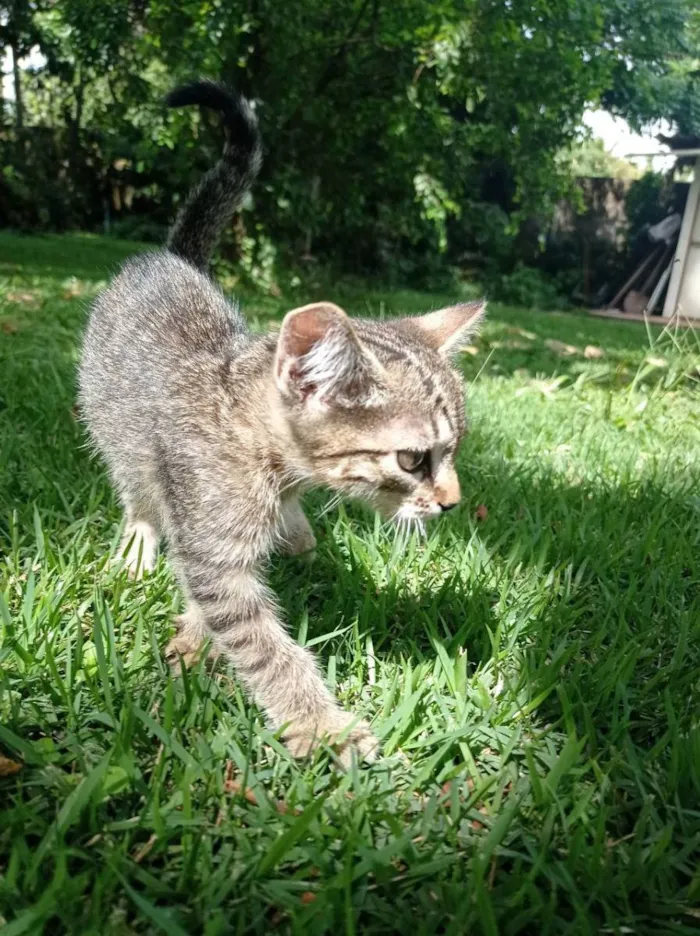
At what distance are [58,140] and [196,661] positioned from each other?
13.2 m

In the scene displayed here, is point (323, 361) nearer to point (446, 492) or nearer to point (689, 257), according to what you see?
point (446, 492)

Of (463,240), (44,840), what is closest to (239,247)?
(463,240)

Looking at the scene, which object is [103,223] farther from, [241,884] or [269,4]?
[241,884]

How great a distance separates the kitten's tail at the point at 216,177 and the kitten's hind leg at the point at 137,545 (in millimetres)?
1044

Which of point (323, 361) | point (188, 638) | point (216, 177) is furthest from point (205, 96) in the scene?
point (188, 638)

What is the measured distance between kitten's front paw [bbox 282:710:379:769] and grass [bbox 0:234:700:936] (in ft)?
0.09

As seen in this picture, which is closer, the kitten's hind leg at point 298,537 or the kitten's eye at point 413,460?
the kitten's eye at point 413,460

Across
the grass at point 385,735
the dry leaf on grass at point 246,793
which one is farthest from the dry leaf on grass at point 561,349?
the dry leaf on grass at point 246,793

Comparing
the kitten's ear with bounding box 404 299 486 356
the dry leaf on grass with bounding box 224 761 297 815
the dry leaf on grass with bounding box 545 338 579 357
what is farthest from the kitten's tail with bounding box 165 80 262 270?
the dry leaf on grass with bounding box 545 338 579 357

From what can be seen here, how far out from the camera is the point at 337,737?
139 cm

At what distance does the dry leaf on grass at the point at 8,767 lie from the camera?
1.22 metres

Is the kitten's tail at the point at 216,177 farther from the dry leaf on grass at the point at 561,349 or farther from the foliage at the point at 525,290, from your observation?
the foliage at the point at 525,290

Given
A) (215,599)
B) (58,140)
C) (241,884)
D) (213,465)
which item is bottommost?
(241,884)

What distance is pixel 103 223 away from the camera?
12.9 metres
